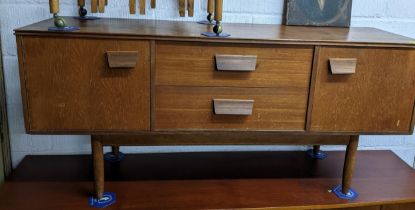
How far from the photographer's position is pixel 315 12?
161 centimetres

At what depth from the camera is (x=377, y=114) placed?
1313 millimetres

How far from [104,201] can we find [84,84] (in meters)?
0.43

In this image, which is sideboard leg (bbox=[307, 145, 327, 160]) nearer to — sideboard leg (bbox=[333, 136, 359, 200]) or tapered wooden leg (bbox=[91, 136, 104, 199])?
sideboard leg (bbox=[333, 136, 359, 200])

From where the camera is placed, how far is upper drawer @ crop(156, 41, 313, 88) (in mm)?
1200

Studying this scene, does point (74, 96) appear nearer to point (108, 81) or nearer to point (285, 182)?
point (108, 81)

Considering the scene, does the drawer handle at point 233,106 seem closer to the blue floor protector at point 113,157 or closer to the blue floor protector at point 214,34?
the blue floor protector at point 214,34

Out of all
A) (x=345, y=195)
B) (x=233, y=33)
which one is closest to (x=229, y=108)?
(x=233, y=33)

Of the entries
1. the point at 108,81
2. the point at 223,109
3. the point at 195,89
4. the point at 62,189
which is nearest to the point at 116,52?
the point at 108,81

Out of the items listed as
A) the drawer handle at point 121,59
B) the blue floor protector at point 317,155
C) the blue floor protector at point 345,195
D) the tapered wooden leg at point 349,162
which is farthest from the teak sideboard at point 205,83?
the blue floor protector at point 317,155

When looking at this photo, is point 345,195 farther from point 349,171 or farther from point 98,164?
point 98,164

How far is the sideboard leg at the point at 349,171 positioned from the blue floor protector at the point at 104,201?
797 millimetres

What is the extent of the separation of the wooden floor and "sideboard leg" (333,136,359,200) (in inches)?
1.3

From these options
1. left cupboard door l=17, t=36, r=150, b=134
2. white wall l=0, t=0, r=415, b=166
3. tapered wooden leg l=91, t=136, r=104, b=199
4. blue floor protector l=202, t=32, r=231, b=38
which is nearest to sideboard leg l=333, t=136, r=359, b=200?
white wall l=0, t=0, r=415, b=166

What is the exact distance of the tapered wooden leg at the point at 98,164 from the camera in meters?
1.32
